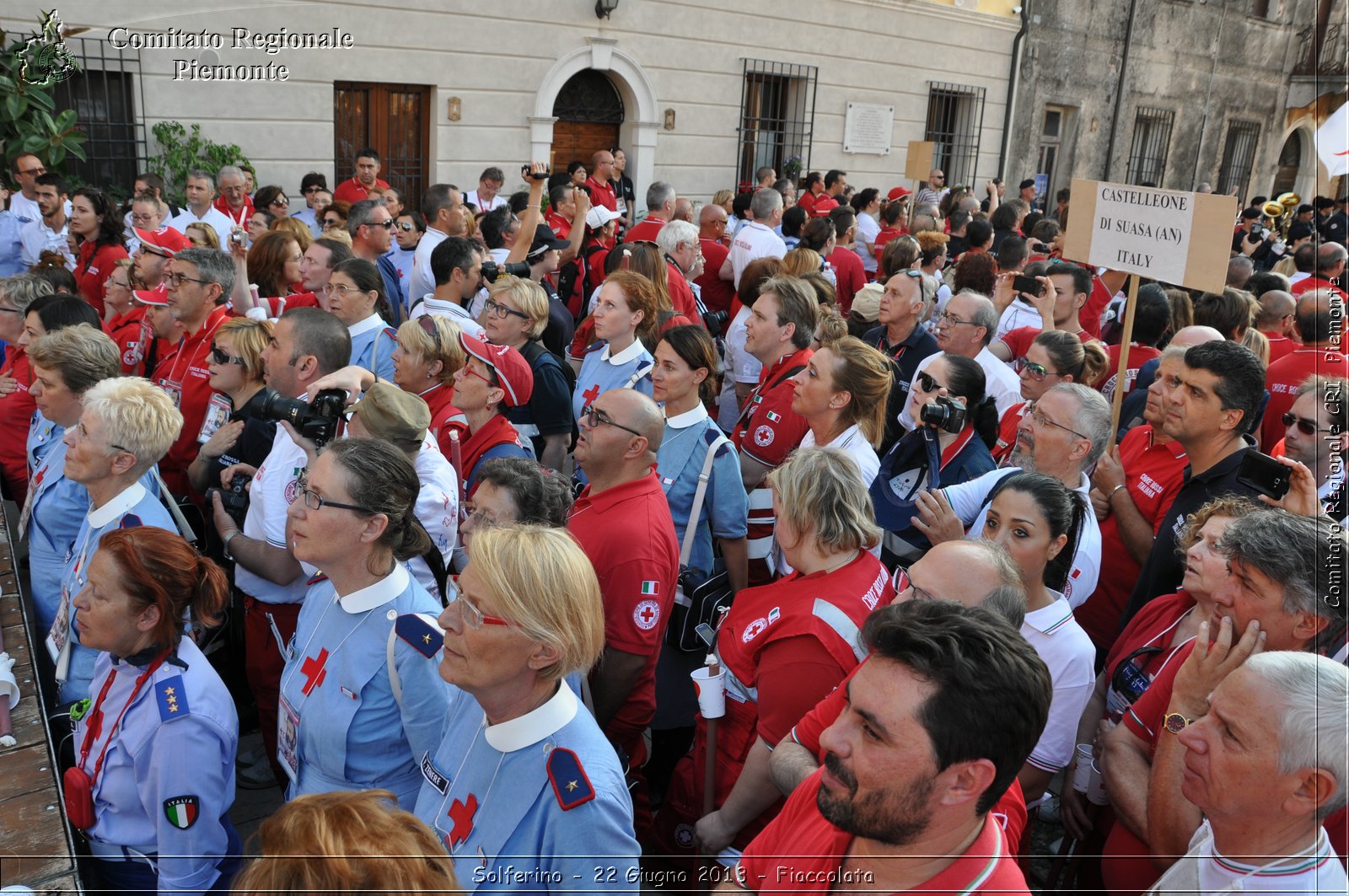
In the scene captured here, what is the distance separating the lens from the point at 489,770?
2.21 m

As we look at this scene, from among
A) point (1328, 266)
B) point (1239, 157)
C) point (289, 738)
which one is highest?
point (1239, 157)

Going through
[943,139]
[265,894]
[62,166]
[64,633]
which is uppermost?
[943,139]

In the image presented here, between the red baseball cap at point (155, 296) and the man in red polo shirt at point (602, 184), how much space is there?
711 cm

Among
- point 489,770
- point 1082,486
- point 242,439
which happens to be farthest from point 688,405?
point 489,770

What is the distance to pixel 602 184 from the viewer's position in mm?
12359

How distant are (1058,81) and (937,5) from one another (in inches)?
199

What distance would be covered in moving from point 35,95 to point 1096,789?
10677 millimetres

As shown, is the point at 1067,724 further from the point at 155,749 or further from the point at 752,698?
the point at 155,749

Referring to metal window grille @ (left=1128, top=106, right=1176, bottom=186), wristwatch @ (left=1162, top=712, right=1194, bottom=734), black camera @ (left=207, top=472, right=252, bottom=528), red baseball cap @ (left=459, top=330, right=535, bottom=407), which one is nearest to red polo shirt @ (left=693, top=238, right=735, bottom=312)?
red baseball cap @ (left=459, top=330, right=535, bottom=407)

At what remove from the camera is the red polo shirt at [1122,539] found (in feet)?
13.0

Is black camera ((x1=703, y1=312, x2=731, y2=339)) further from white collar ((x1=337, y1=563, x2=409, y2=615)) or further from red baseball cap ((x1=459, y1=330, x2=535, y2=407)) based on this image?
white collar ((x1=337, y1=563, x2=409, y2=615))

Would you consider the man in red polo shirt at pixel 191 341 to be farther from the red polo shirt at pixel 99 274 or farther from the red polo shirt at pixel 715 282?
the red polo shirt at pixel 715 282

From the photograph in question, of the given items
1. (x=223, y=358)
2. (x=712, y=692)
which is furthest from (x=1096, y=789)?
(x=223, y=358)

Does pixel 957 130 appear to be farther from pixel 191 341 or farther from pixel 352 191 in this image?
pixel 191 341
